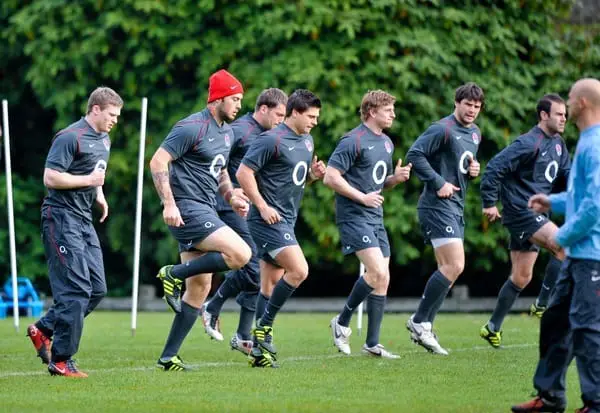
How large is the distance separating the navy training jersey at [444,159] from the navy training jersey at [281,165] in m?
1.41

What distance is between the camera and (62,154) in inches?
402

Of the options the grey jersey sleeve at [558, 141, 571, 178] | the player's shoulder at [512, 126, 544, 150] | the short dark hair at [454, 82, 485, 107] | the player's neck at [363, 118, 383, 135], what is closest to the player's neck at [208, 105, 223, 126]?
the player's neck at [363, 118, 383, 135]

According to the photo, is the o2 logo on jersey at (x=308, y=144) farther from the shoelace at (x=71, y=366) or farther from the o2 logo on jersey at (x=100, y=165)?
the shoelace at (x=71, y=366)

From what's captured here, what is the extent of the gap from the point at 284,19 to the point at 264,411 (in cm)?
1281

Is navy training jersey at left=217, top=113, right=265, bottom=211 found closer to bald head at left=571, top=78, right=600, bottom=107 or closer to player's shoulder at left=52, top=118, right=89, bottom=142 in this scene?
player's shoulder at left=52, top=118, right=89, bottom=142

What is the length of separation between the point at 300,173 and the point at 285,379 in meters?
2.14

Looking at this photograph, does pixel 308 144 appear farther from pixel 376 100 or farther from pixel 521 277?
pixel 521 277

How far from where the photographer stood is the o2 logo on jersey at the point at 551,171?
41.0 ft

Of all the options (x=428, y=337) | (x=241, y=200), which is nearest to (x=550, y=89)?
(x=428, y=337)

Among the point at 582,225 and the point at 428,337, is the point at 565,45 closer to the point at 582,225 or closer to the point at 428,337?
the point at 428,337

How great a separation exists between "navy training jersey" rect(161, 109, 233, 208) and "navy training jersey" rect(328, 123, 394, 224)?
5.11 ft

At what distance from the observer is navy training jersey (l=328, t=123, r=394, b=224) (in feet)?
39.5

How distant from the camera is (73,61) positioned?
21.5 metres

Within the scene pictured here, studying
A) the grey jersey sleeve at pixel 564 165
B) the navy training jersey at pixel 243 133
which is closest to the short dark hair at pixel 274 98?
the navy training jersey at pixel 243 133
